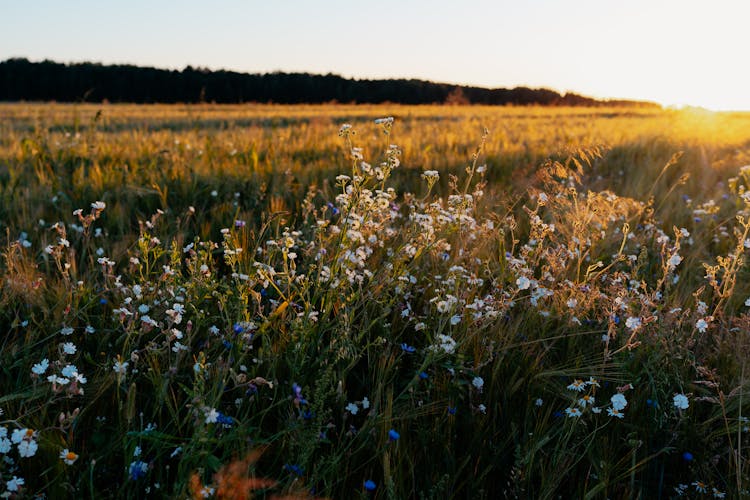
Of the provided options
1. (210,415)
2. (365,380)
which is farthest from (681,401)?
(210,415)

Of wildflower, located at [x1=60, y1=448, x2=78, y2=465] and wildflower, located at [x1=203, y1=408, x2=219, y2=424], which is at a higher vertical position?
wildflower, located at [x1=203, y1=408, x2=219, y2=424]

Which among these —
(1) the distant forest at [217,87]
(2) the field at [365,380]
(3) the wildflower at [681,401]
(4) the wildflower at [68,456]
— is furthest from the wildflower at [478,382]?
(1) the distant forest at [217,87]

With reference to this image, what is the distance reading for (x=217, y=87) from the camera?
51031 mm

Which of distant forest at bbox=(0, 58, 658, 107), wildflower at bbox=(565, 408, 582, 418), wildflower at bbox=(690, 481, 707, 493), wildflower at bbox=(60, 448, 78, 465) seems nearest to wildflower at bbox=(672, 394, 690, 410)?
wildflower at bbox=(690, 481, 707, 493)

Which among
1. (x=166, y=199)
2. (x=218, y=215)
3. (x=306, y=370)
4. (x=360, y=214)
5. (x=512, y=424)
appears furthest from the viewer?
(x=166, y=199)

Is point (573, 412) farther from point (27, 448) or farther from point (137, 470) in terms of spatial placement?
point (27, 448)

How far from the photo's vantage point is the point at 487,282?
295 centimetres

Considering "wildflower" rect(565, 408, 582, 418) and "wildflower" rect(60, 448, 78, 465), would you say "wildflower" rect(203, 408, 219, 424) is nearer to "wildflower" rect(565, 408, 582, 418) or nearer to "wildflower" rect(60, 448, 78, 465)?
"wildflower" rect(60, 448, 78, 465)

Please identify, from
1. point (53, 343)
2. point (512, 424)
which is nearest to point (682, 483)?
point (512, 424)

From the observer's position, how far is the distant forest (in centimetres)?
5072

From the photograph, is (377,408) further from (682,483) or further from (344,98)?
(344,98)

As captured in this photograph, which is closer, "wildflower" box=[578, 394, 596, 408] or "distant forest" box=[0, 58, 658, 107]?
"wildflower" box=[578, 394, 596, 408]

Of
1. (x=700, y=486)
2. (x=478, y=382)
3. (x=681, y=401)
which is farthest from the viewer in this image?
(x=478, y=382)

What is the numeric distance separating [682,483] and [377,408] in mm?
1039
